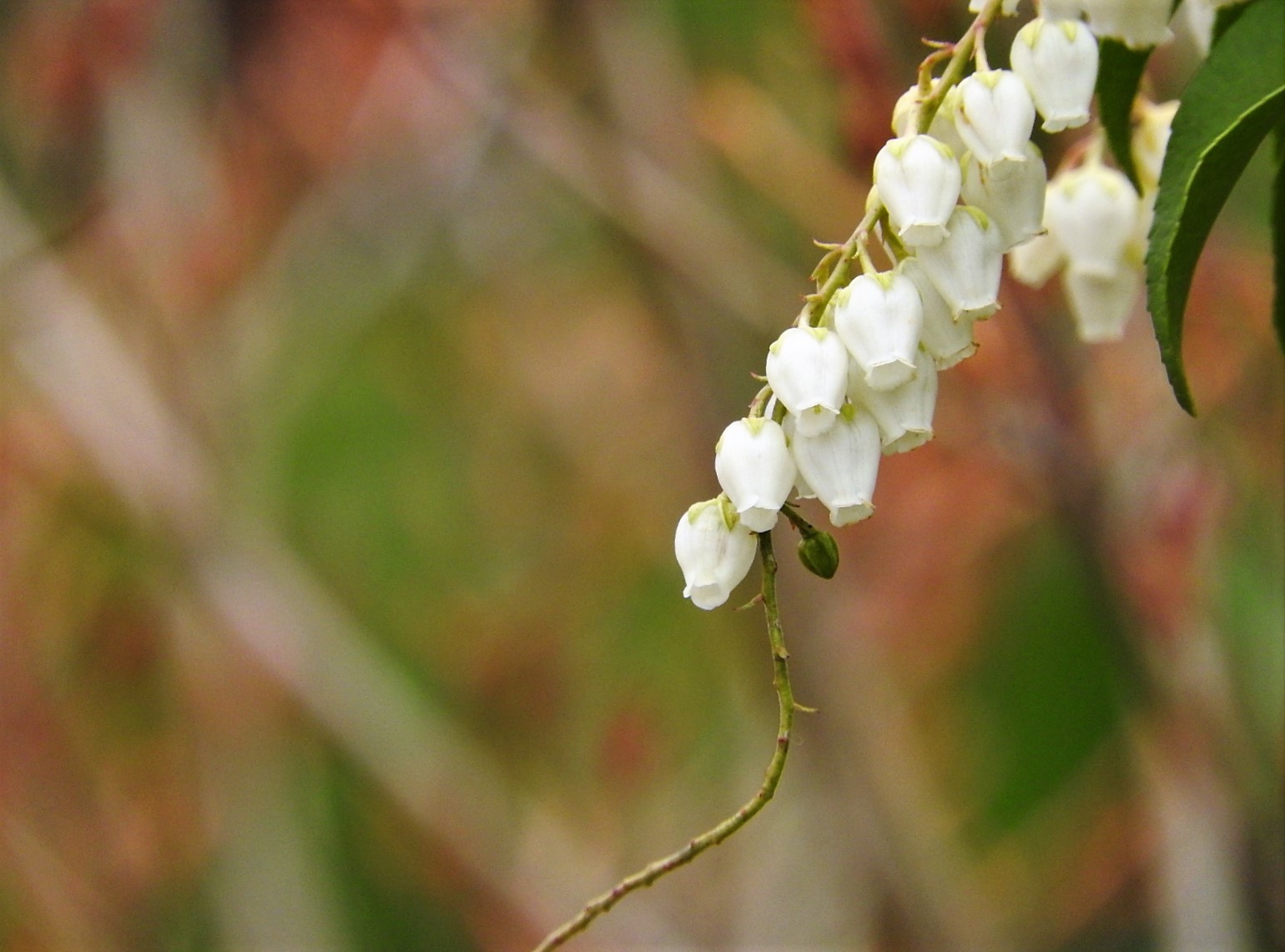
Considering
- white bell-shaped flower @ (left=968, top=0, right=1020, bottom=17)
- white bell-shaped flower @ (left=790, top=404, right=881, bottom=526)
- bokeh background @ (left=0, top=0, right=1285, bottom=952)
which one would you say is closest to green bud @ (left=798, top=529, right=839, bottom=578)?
white bell-shaped flower @ (left=790, top=404, right=881, bottom=526)

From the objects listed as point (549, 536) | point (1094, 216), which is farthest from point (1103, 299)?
point (549, 536)

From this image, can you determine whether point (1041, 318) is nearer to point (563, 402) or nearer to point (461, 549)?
point (563, 402)

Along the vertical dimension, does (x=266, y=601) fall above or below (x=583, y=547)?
above

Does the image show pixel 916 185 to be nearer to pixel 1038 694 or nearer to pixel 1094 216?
pixel 1094 216

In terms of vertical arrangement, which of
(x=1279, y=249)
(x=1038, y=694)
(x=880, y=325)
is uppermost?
(x=880, y=325)

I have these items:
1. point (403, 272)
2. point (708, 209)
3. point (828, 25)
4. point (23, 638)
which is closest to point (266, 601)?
point (23, 638)

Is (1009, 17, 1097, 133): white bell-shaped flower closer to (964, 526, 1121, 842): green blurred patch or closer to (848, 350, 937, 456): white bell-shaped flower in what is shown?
(848, 350, 937, 456): white bell-shaped flower
